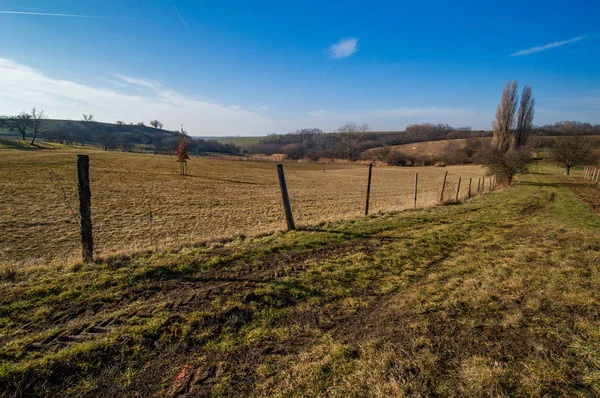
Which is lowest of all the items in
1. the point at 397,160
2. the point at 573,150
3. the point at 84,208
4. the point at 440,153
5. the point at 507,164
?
the point at 84,208

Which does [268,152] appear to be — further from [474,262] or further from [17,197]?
[474,262]

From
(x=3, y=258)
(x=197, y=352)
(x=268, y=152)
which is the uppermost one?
(x=268, y=152)

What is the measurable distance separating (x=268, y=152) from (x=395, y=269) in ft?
462

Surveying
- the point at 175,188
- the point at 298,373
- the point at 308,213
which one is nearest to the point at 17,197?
the point at 175,188

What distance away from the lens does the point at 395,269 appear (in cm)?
557

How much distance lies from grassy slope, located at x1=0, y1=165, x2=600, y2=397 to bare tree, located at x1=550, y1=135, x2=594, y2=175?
164ft

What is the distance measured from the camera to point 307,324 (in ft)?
12.0

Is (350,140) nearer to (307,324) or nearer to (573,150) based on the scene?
(573,150)

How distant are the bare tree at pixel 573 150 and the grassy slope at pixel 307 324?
5006 centimetres

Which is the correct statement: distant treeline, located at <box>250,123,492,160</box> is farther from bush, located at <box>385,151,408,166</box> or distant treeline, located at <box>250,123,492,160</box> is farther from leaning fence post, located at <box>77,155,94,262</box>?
leaning fence post, located at <box>77,155,94,262</box>

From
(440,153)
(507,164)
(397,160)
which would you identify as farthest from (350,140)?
(507,164)

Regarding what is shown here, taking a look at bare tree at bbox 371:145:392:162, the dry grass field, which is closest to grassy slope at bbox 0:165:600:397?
the dry grass field

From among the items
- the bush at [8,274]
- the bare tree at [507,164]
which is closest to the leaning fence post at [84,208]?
the bush at [8,274]

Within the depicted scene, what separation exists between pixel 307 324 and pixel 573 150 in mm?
57209
